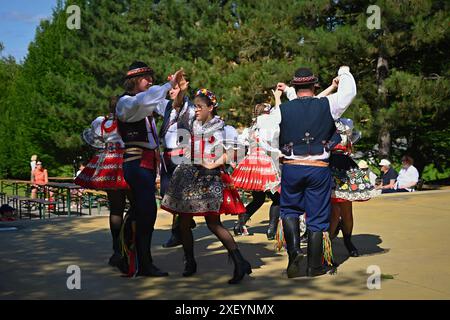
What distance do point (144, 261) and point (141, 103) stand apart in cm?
139

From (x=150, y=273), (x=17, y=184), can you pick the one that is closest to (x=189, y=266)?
(x=150, y=273)

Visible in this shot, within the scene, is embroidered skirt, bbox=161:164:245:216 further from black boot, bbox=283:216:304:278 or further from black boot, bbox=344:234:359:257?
black boot, bbox=344:234:359:257

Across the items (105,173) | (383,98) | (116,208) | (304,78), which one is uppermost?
(383,98)

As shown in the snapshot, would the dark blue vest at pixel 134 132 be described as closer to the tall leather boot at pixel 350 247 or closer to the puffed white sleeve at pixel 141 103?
the puffed white sleeve at pixel 141 103

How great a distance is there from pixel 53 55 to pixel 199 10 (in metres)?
7.57

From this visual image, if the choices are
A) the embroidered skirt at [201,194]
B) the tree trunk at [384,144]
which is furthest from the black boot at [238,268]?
the tree trunk at [384,144]

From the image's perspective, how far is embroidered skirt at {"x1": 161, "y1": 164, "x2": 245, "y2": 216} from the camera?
5.71m

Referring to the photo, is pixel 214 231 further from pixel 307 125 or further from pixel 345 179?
pixel 345 179

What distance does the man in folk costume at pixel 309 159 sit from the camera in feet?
18.8

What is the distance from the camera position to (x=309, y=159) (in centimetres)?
580

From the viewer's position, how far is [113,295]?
5.24 metres

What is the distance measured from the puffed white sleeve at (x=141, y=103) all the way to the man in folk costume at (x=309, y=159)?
3.42 ft
